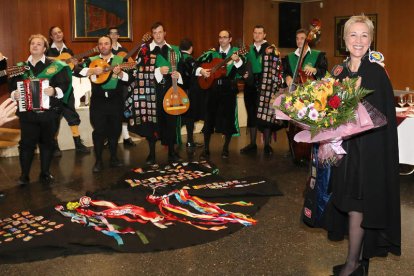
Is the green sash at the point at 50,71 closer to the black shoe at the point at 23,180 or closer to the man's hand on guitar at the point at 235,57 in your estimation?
the black shoe at the point at 23,180

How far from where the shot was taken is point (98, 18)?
348 inches

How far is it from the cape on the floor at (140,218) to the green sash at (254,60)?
184 cm

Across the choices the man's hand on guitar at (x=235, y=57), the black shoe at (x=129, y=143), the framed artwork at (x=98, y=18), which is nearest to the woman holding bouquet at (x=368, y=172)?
the man's hand on guitar at (x=235, y=57)

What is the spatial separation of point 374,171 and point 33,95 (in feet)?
11.7

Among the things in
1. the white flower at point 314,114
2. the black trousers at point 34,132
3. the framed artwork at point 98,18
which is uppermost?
the framed artwork at point 98,18

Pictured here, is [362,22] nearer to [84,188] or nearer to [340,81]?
[340,81]

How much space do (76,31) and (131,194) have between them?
15.3 feet

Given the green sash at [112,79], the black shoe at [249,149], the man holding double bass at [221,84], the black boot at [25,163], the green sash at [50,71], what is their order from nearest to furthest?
the green sash at [50,71] → the black boot at [25,163] → the green sash at [112,79] → the man holding double bass at [221,84] → the black shoe at [249,149]

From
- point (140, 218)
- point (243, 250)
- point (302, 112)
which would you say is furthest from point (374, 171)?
point (140, 218)

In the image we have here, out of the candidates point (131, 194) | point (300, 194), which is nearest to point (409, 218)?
point (300, 194)

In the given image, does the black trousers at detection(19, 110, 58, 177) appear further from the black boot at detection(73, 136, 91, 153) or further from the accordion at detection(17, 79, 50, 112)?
the black boot at detection(73, 136, 91, 153)

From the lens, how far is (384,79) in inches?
114

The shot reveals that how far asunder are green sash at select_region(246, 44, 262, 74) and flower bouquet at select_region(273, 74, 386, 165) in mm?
3961

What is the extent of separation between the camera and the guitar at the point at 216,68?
253 inches
